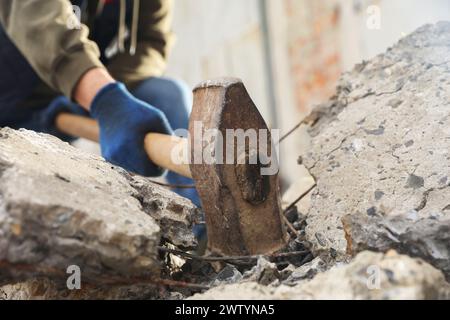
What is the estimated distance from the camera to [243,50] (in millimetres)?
5535

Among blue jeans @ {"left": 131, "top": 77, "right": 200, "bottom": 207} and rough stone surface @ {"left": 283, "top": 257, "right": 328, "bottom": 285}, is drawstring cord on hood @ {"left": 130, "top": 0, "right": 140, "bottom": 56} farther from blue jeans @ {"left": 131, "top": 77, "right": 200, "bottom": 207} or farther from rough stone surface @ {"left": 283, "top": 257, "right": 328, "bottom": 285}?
rough stone surface @ {"left": 283, "top": 257, "right": 328, "bottom": 285}

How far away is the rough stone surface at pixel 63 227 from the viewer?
90 cm

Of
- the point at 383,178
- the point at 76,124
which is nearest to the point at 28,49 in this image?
the point at 76,124

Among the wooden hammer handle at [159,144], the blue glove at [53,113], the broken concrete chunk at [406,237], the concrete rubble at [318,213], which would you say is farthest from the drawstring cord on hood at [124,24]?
the broken concrete chunk at [406,237]

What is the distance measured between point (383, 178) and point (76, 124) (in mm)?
1371

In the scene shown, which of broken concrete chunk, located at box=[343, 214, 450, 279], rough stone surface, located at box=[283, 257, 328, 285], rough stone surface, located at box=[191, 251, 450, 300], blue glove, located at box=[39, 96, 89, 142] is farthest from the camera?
blue glove, located at box=[39, 96, 89, 142]

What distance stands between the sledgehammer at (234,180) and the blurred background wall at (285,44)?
2.39 m

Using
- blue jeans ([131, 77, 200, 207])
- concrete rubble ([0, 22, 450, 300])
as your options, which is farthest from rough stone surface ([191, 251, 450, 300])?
blue jeans ([131, 77, 200, 207])

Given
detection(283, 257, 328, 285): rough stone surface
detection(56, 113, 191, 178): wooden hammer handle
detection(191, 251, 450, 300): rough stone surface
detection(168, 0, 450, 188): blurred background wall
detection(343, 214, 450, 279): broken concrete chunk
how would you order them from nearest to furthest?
detection(191, 251, 450, 300): rough stone surface
detection(343, 214, 450, 279): broken concrete chunk
detection(283, 257, 328, 285): rough stone surface
detection(56, 113, 191, 178): wooden hammer handle
detection(168, 0, 450, 188): blurred background wall

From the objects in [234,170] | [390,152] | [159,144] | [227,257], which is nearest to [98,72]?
[159,144]

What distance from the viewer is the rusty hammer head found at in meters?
1.31

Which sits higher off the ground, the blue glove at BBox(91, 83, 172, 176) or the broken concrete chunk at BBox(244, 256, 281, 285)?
the blue glove at BBox(91, 83, 172, 176)

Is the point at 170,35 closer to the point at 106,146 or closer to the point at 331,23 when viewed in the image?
the point at 106,146

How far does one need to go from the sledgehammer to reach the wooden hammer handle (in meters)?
0.22
